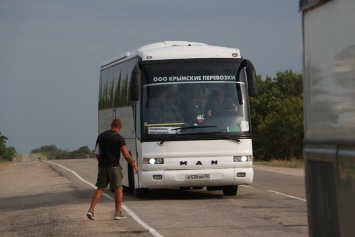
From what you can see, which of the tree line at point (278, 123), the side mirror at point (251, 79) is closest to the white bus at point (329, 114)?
the side mirror at point (251, 79)

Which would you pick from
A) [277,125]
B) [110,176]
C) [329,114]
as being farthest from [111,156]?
[277,125]

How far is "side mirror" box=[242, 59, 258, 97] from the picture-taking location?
21.8 m

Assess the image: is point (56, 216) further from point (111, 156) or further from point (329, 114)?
point (329, 114)

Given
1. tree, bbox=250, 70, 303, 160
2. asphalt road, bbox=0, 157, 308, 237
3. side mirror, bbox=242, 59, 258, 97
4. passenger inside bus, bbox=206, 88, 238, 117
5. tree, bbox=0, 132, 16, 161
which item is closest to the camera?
asphalt road, bbox=0, 157, 308, 237

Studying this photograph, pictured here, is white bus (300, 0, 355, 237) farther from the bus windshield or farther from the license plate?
the bus windshield

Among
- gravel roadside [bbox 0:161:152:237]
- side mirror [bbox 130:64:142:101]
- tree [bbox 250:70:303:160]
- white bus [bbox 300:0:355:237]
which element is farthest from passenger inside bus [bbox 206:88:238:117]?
tree [bbox 250:70:303:160]

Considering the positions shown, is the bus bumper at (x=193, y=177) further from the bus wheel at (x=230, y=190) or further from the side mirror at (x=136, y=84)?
the side mirror at (x=136, y=84)

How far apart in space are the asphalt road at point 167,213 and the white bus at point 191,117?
655mm

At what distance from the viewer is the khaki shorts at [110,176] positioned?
1867 centimetres

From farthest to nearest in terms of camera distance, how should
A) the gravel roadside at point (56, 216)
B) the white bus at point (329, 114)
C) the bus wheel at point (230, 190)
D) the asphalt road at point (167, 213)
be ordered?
the bus wheel at point (230, 190) < the gravel roadside at point (56, 216) < the asphalt road at point (167, 213) < the white bus at point (329, 114)

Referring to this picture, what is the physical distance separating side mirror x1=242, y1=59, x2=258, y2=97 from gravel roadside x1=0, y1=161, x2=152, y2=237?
12.6ft

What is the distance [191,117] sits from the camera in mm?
22250

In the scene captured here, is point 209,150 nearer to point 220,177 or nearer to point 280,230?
point 220,177

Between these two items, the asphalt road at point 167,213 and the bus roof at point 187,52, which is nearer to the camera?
the asphalt road at point 167,213
